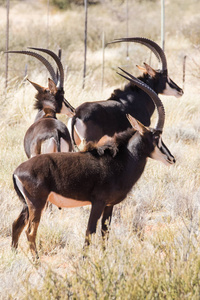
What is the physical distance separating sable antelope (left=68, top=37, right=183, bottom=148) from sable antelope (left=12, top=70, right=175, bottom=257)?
2253mm

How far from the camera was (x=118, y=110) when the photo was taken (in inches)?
284

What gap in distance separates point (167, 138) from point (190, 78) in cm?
950

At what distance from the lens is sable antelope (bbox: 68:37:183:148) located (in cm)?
686

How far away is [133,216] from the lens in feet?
17.8

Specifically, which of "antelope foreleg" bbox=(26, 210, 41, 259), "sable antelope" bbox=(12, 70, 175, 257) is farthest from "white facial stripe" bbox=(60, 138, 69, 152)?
"antelope foreleg" bbox=(26, 210, 41, 259)

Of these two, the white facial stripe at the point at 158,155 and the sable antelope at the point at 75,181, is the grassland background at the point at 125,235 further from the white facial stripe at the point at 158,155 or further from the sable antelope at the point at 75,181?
the white facial stripe at the point at 158,155

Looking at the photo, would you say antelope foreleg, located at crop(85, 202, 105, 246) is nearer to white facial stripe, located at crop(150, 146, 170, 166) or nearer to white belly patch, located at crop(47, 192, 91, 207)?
white belly patch, located at crop(47, 192, 91, 207)

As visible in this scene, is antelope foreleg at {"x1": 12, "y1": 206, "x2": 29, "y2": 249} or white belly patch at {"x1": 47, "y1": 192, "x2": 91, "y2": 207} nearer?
white belly patch at {"x1": 47, "y1": 192, "x2": 91, "y2": 207}

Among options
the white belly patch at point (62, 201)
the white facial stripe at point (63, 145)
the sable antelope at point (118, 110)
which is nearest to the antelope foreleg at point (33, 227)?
the white belly patch at point (62, 201)

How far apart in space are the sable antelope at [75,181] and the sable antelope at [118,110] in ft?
7.39

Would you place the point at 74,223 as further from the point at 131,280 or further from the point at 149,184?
the point at 131,280

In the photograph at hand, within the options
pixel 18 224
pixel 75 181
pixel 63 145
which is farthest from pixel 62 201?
pixel 63 145

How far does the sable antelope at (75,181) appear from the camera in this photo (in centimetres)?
423

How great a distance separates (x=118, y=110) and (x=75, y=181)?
311 centimetres
